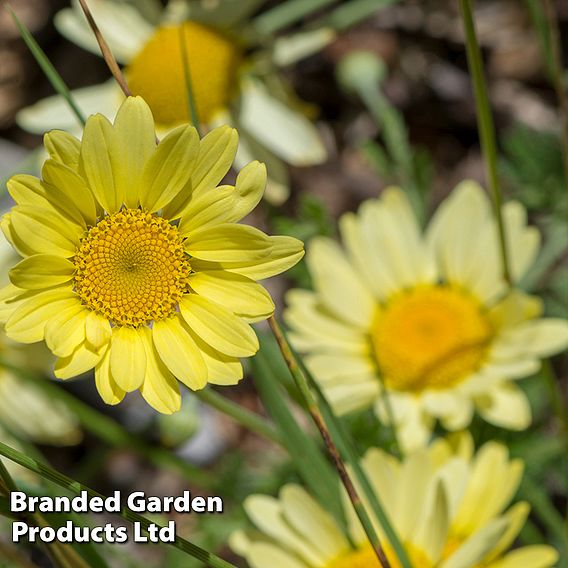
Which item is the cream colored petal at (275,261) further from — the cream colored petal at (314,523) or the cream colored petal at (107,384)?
the cream colored petal at (314,523)

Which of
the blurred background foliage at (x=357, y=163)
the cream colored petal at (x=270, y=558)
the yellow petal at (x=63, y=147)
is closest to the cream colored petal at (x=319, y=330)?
the blurred background foliage at (x=357, y=163)

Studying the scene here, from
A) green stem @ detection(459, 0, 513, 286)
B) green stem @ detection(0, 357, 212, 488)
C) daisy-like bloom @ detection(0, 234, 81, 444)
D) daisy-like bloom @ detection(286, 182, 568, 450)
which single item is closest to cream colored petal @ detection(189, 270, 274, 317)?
green stem @ detection(459, 0, 513, 286)

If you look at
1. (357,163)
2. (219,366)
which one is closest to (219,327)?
(219,366)

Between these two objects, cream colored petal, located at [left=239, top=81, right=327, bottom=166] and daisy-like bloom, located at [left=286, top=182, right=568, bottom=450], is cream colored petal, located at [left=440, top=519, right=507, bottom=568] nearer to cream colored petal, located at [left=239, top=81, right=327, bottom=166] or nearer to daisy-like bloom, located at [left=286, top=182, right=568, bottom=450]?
daisy-like bloom, located at [left=286, top=182, right=568, bottom=450]

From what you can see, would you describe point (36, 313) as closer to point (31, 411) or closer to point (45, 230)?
point (45, 230)

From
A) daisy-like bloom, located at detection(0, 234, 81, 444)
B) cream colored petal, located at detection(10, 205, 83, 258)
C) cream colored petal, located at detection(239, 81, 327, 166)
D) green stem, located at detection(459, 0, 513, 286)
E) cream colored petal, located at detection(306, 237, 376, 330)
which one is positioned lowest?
cream colored petal, located at detection(10, 205, 83, 258)

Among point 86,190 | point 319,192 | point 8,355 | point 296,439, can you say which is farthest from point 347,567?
point 319,192
